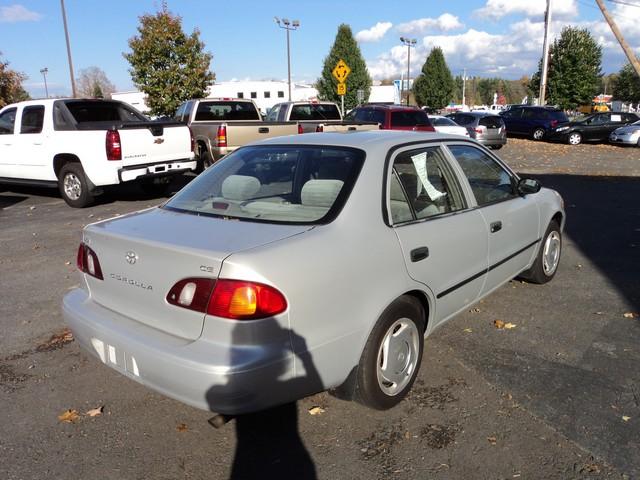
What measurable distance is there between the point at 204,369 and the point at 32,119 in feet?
30.6

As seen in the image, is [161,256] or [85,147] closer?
[161,256]

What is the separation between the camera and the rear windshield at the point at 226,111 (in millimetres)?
13297

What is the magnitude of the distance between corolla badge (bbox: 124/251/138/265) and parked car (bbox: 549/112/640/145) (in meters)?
25.9

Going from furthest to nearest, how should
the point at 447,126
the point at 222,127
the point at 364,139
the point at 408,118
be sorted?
the point at 447,126 < the point at 408,118 < the point at 222,127 < the point at 364,139

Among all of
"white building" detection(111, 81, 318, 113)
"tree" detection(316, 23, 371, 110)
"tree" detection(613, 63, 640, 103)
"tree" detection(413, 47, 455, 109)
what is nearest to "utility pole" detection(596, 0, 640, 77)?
"tree" detection(316, 23, 371, 110)

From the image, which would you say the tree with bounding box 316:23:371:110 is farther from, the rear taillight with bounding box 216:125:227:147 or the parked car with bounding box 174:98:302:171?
the rear taillight with bounding box 216:125:227:147

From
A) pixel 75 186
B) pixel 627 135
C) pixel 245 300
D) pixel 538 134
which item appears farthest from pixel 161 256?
pixel 538 134

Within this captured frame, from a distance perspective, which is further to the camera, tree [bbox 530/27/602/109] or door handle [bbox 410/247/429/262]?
tree [bbox 530/27/602/109]

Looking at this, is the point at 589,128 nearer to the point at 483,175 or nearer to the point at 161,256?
the point at 483,175

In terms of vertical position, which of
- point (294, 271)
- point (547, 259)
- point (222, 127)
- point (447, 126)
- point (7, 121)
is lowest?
point (547, 259)

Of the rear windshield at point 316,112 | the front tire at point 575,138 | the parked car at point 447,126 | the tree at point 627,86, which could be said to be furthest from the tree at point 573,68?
the tree at point 627,86

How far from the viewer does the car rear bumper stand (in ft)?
7.90

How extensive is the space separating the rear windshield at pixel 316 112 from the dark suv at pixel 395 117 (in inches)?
26.5

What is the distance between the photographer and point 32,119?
995 centimetres
